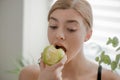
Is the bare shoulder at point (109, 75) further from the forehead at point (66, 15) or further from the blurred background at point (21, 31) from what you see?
the blurred background at point (21, 31)

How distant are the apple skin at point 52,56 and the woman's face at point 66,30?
2.6 inches

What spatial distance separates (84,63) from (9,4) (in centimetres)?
133

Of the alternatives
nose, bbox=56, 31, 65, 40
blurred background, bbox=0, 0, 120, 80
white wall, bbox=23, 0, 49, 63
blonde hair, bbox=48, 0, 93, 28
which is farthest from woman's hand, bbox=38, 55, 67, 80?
white wall, bbox=23, 0, 49, 63

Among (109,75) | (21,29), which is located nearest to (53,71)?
(109,75)

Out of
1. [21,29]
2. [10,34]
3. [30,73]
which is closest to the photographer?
[30,73]

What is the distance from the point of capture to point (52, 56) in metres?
0.91

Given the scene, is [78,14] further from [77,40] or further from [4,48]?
[4,48]

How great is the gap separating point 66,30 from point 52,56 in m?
0.14

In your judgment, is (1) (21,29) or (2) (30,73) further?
(1) (21,29)

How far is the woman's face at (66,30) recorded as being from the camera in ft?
3.23

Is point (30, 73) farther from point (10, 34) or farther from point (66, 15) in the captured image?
point (10, 34)

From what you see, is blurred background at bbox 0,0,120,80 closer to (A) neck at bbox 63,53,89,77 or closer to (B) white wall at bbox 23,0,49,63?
(B) white wall at bbox 23,0,49,63

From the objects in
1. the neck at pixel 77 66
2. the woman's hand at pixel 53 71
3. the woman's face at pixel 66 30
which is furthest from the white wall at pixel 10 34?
the woman's hand at pixel 53 71

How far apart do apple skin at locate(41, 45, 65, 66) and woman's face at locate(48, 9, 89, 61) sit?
67 millimetres
